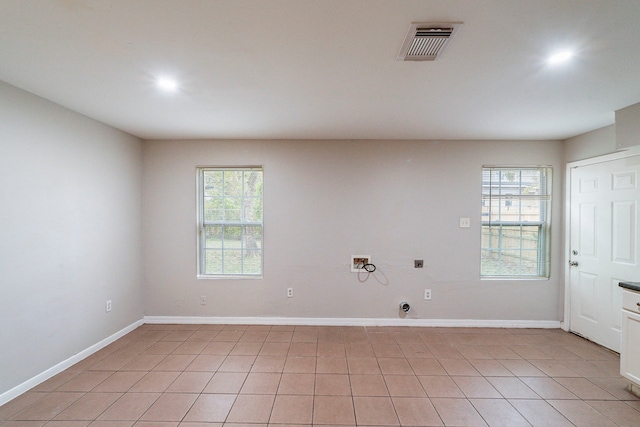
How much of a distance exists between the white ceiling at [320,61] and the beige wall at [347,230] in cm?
72

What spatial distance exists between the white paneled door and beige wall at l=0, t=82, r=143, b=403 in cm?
550

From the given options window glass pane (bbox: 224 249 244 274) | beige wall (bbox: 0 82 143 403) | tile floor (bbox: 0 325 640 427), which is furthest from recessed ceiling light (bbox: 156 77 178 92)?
tile floor (bbox: 0 325 640 427)

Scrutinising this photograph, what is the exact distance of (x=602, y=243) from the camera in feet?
9.89

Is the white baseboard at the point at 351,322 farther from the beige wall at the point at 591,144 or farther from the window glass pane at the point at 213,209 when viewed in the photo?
the beige wall at the point at 591,144

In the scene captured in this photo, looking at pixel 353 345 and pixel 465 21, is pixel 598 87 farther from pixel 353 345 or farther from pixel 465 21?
pixel 353 345

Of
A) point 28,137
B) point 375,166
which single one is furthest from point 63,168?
point 375,166

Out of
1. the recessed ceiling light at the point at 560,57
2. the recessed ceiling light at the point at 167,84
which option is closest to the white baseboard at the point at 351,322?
the recessed ceiling light at the point at 167,84

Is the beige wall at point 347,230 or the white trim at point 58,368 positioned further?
the beige wall at point 347,230

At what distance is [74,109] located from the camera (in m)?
2.58

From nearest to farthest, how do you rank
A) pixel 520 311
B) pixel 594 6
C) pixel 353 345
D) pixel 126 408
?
pixel 594 6 < pixel 126 408 < pixel 353 345 < pixel 520 311

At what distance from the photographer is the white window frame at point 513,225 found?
3592 mm

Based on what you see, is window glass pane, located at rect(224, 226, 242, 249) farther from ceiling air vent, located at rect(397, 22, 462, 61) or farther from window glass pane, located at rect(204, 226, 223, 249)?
ceiling air vent, located at rect(397, 22, 462, 61)

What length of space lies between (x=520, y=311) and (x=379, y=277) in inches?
74.2

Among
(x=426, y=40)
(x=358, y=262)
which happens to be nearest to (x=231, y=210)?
(x=358, y=262)
